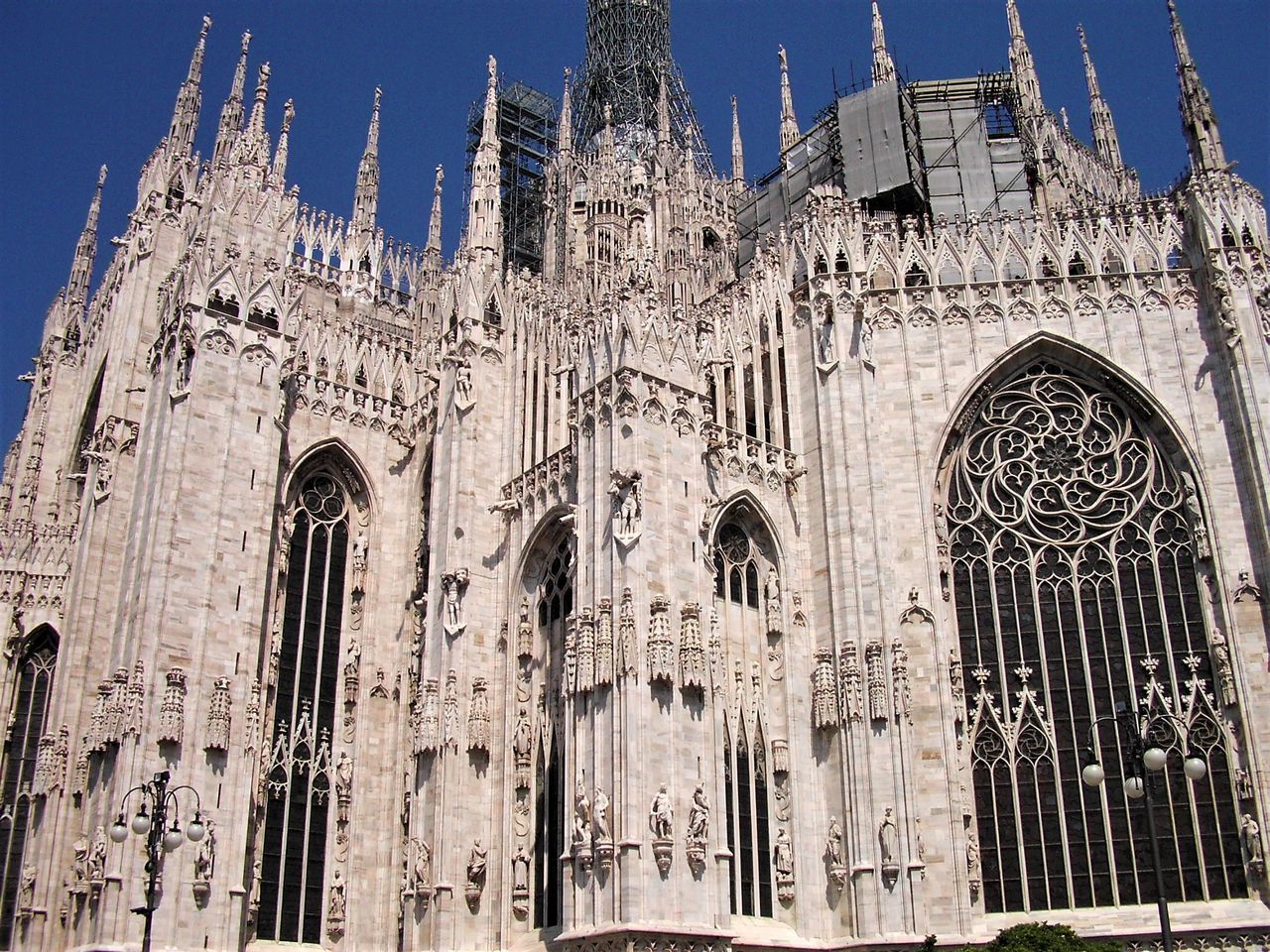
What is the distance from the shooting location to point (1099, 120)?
46.3 metres

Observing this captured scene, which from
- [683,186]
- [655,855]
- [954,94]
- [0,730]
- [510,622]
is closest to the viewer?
[655,855]

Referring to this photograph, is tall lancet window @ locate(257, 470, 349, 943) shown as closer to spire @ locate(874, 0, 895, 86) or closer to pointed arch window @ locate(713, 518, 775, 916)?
pointed arch window @ locate(713, 518, 775, 916)

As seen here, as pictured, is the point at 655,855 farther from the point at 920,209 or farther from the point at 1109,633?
the point at 920,209

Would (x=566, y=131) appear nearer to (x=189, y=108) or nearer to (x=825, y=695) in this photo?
(x=189, y=108)

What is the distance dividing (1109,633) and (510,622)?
14000mm

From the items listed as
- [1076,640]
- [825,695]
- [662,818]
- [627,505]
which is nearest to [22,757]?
[627,505]

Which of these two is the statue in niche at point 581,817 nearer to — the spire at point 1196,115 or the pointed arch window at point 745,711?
the pointed arch window at point 745,711

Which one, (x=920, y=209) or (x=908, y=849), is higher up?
(x=920, y=209)

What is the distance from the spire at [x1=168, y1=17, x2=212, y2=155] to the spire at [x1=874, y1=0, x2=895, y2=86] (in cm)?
2444

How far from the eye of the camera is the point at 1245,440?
28359mm

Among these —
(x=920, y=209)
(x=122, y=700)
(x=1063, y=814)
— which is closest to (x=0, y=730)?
(x=122, y=700)

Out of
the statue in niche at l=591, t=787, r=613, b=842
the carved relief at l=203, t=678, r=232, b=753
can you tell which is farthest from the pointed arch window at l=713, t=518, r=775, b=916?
the carved relief at l=203, t=678, r=232, b=753

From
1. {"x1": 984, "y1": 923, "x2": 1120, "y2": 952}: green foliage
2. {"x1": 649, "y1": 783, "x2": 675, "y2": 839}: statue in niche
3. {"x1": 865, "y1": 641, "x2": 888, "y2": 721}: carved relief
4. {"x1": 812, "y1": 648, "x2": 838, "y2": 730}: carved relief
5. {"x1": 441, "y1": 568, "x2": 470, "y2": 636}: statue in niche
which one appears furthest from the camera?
{"x1": 441, "y1": 568, "x2": 470, "y2": 636}: statue in niche

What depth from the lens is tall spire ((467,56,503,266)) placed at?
118 ft
